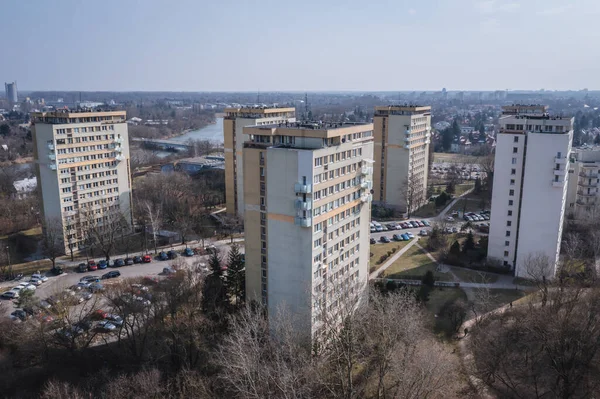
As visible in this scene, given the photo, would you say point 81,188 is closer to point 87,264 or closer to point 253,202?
point 87,264

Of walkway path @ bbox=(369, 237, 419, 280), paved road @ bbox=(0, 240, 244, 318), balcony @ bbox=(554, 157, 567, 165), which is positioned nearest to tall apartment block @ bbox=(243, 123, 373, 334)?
walkway path @ bbox=(369, 237, 419, 280)

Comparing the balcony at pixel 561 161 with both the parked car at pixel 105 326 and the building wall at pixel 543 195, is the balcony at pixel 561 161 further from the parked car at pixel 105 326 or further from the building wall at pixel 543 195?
the parked car at pixel 105 326

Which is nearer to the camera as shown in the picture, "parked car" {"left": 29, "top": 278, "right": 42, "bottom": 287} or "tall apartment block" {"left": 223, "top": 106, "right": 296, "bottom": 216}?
"parked car" {"left": 29, "top": 278, "right": 42, "bottom": 287}

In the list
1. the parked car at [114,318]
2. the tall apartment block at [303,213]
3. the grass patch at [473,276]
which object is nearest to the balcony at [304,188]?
the tall apartment block at [303,213]

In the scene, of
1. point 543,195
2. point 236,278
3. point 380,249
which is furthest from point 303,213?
point 380,249

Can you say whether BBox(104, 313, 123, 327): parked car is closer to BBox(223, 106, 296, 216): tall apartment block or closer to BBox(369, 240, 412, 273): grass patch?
BBox(369, 240, 412, 273): grass patch

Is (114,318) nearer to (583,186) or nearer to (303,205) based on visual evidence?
(303,205)

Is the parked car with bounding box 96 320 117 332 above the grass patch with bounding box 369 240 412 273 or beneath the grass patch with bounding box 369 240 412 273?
beneath
